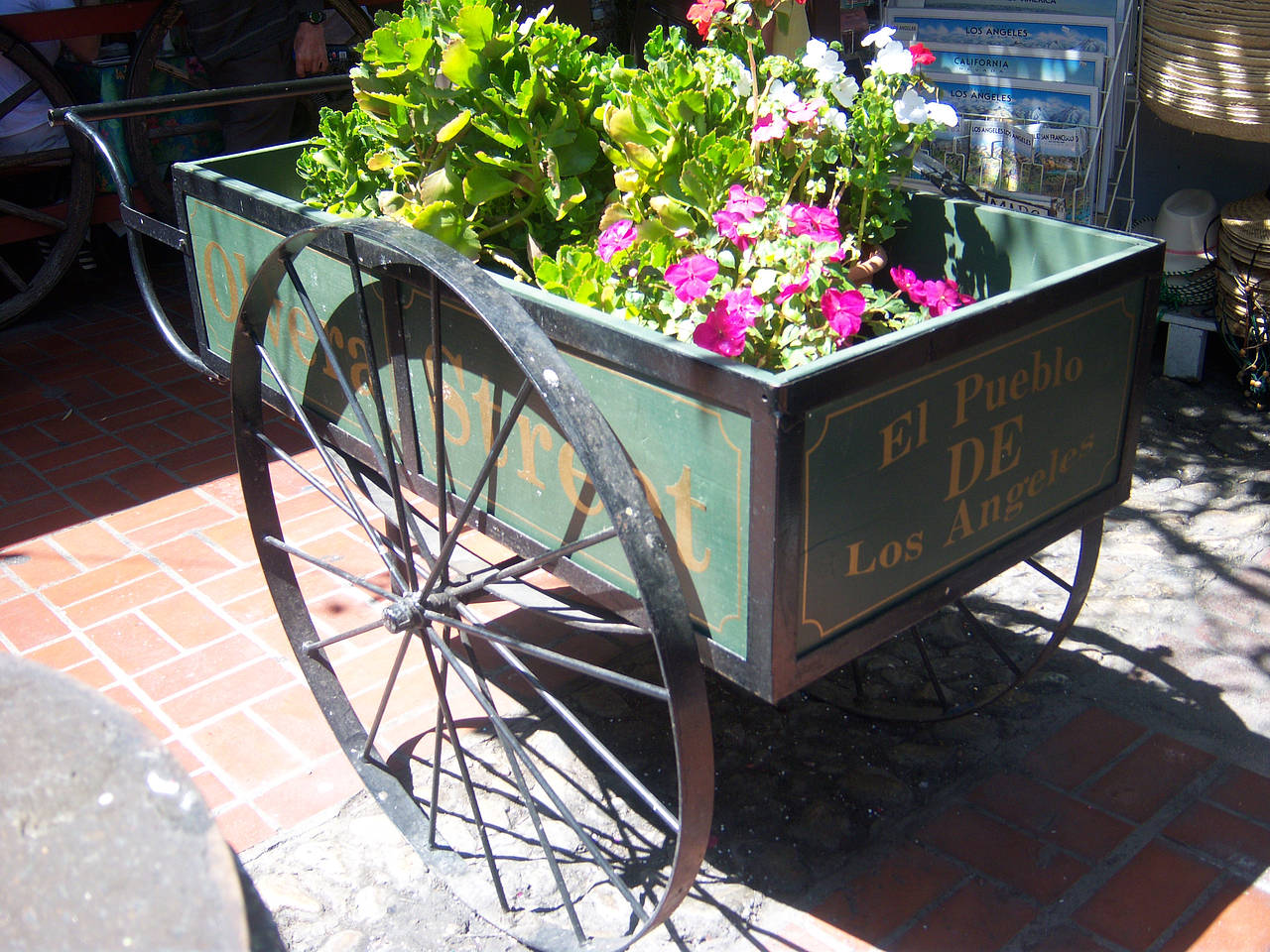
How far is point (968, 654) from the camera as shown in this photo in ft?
8.89

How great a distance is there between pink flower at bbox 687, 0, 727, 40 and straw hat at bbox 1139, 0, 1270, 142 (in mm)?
2118

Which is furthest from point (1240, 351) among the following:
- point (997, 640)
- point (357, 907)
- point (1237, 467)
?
point (357, 907)

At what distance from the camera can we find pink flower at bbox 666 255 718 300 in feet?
5.31

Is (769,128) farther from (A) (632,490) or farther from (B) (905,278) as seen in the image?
(A) (632,490)

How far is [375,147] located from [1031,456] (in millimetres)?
1391

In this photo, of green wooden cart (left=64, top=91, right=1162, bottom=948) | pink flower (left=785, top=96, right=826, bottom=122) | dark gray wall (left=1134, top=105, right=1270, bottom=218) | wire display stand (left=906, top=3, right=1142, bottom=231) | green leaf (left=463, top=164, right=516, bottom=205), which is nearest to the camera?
green wooden cart (left=64, top=91, right=1162, bottom=948)

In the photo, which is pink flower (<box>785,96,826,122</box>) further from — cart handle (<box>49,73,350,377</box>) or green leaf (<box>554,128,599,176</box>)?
cart handle (<box>49,73,350,377</box>)

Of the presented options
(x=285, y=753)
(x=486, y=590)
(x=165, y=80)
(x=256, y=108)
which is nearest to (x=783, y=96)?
(x=486, y=590)

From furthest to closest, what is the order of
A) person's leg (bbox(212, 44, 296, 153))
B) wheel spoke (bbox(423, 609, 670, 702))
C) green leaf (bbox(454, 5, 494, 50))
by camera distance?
person's leg (bbox(212, 44, 296, 153)), green leaf (bbox(454, 5, 494, 50)), wheel spoke (bbox(423, 609, 670, 702))

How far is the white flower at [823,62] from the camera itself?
77.4 inches

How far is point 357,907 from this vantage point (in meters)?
2.11

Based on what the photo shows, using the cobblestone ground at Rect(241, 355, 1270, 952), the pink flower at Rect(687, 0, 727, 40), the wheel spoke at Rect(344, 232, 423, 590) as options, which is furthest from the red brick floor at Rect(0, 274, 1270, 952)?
the pink flower at Rect(687, 0, 727, 40)

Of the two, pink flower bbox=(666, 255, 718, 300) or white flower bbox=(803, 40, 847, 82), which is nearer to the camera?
pink flower bbox=(666, 255, 718, 300)

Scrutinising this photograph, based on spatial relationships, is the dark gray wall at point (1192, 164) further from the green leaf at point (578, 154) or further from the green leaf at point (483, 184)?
the green leaf at point (483, 184)
